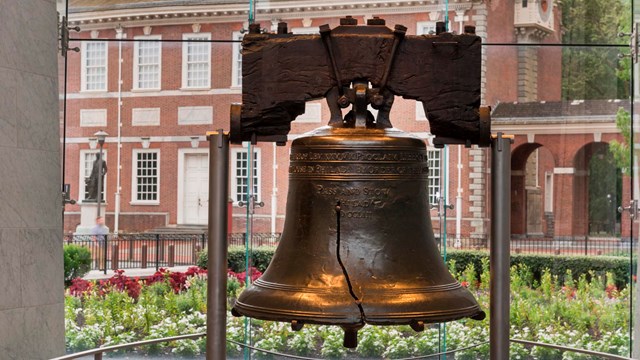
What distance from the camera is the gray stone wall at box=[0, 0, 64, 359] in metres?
4.76

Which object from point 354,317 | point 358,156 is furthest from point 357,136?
point 354,317

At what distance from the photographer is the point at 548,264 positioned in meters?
6.61

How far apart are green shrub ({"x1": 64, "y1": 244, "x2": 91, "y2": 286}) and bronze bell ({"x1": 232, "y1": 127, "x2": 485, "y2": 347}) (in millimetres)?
3866

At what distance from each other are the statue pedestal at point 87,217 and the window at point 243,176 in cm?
83

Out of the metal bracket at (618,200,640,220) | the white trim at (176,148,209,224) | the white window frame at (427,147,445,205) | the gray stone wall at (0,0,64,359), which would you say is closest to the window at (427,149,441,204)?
the white window frame at (427,147,445,205)

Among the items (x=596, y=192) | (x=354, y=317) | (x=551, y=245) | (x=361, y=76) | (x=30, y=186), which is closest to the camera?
(x=354, y=317)

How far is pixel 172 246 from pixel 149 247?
5.5 inches

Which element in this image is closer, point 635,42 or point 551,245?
point 635,42

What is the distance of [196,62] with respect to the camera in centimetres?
673

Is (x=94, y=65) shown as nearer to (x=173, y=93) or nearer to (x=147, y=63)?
(x=147, y=63)

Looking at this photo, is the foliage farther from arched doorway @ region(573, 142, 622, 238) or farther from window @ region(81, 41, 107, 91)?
window @ region(81, 41, 107, 91)

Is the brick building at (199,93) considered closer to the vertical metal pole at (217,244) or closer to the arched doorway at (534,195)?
the arched doorway at (534,195)

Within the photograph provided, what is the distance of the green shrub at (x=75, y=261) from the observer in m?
6.50

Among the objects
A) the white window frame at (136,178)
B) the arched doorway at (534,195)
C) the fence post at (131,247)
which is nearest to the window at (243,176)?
the white window frame at (136,178)
